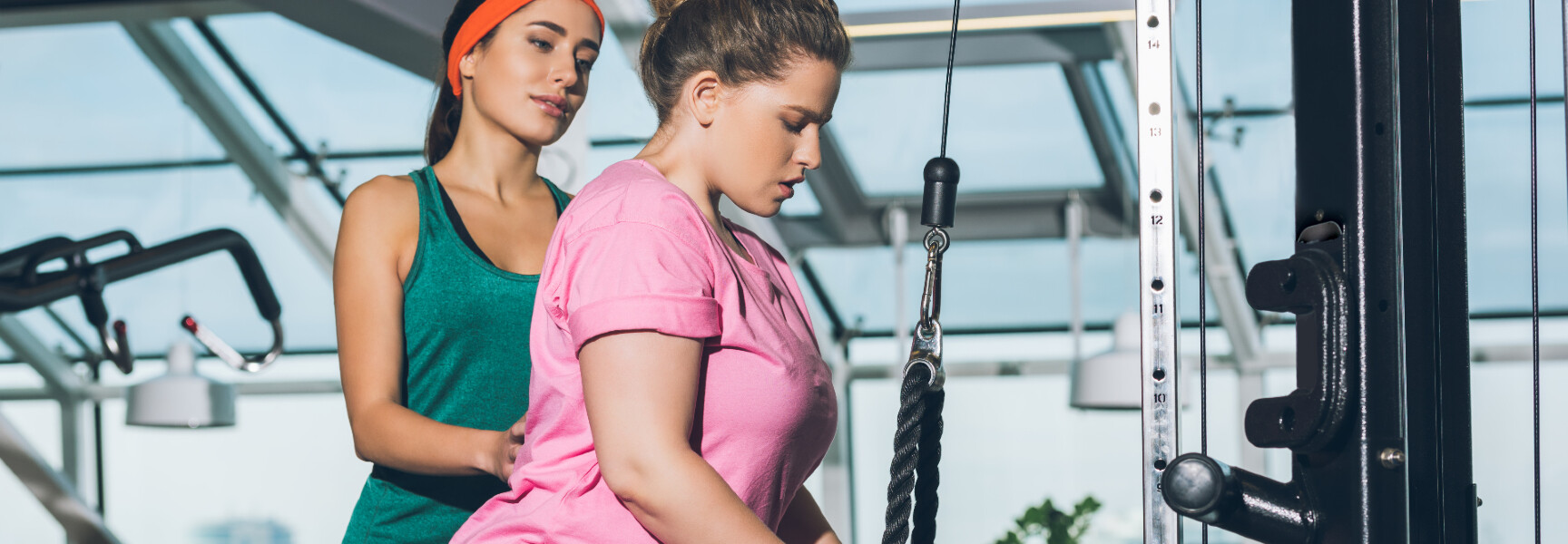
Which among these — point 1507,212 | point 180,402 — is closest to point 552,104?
point 180,402

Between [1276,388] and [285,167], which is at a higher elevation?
[285,167]

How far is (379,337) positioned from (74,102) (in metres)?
4.85

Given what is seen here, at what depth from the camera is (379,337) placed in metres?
1.15

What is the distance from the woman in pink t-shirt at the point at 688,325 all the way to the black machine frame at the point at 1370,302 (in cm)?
27

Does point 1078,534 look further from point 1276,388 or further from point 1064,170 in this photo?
point 1276,388

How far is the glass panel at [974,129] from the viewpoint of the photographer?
468 centimetres

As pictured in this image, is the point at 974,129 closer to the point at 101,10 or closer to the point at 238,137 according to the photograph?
the point at 238,137

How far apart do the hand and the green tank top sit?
16 centimetres

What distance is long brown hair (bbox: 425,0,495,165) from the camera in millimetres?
1272

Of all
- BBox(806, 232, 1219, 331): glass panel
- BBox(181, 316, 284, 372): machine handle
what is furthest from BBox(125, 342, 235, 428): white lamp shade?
BBox(806, 232, 1219, 331): glass panel

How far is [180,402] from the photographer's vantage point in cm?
284

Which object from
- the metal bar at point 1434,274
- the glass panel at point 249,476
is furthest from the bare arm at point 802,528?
the glass panel at point 249,476

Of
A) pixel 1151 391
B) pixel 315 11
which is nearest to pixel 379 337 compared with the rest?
pixel 1151 391

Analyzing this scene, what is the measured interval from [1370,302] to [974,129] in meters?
4.25
